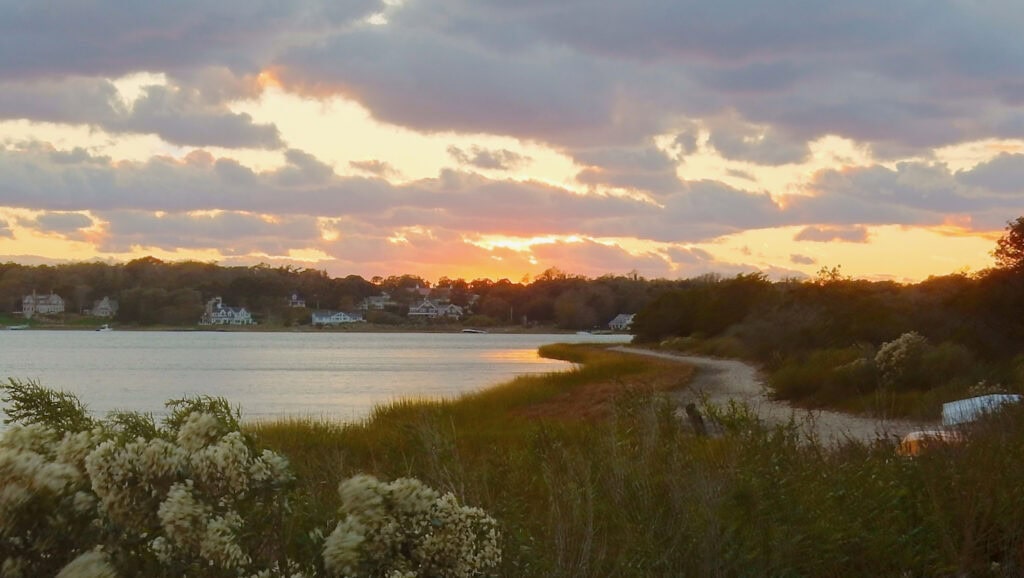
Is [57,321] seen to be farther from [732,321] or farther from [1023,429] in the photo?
[1023,429]

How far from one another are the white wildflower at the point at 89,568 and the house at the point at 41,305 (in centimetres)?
14964

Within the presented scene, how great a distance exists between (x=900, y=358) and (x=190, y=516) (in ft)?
78.5

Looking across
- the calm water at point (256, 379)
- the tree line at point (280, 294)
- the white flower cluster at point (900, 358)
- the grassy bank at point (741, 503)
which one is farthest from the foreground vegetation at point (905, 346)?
the tree line at point (280, 294)

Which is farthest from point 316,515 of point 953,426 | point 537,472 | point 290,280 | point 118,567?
point 290,280

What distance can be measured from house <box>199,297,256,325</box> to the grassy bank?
479 feet

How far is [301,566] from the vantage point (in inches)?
136

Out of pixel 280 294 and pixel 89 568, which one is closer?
pixel 89 568

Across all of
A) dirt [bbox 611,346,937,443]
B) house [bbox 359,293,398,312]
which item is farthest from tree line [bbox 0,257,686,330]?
dirt [bbox 611,346,937,443]

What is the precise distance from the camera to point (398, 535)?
10.9 feet

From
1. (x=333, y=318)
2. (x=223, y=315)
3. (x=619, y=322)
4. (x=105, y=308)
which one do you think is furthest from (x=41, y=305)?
(x=619, y=322)

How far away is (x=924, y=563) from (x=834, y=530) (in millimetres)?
584

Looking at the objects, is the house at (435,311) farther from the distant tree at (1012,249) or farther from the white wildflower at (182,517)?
the white wildflower at (182,517)

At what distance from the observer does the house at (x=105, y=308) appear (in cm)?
13925

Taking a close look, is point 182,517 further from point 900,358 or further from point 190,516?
point 900,358
